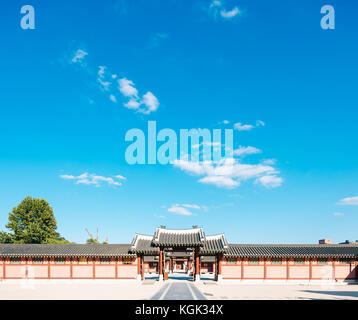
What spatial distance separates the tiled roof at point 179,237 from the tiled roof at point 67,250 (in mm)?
3949

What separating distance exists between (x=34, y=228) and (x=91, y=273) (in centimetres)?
2402

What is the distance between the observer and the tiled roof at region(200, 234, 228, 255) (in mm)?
33281

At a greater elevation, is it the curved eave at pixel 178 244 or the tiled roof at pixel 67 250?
the curved eave at pixel 178 244

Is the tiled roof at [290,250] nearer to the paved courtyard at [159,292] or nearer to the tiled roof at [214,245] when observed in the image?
the tiled roof at [214,245]

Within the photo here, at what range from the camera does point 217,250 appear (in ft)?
109

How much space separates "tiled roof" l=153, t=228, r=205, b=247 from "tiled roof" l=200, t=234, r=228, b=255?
1.01m

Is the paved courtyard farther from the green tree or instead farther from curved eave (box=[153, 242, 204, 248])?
the green tree

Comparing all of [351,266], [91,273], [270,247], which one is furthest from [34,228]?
[351,266]

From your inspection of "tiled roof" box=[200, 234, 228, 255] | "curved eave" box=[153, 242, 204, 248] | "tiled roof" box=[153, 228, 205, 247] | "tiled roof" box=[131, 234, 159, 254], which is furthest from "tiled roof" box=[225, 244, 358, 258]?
"tiled roof" box=[131, 234, 159, 254]

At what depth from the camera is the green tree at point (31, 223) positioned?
50.8 m

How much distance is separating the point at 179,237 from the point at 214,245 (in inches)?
186

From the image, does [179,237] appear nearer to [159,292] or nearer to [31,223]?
[159,292]

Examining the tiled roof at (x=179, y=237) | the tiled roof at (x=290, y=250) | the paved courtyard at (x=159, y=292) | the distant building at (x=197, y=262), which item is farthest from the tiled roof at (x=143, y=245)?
the tiled roof at (x=290, y=250)
